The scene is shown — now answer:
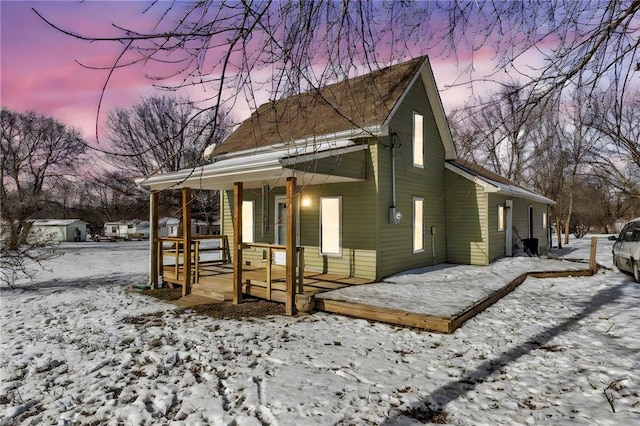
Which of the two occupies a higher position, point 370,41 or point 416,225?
point 370,41

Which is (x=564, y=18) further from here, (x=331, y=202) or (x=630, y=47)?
(x=331, y=202)

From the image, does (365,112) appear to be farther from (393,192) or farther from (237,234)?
(237,234)

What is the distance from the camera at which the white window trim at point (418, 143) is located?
10805 mm

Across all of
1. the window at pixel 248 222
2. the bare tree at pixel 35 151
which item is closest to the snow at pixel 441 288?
the window at pixel 248 222

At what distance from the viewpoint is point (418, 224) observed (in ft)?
35.8

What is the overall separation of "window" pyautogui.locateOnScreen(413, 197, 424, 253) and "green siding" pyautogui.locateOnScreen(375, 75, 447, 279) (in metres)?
0.18

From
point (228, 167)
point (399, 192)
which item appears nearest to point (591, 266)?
point (399, 192)

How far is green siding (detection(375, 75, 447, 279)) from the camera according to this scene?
9.21m

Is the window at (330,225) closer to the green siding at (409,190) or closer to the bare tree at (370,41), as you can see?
the green siding at (409,190)

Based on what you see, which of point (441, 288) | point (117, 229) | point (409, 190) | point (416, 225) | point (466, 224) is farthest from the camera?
point (117, 229)

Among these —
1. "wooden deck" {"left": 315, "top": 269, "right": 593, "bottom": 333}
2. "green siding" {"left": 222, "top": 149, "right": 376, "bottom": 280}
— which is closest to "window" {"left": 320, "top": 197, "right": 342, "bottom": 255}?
"green siding" {"left": 222, "top": 149, "right": 376, "bottom": 280}

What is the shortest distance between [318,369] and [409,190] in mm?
7208

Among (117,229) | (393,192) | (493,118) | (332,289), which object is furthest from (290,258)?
(117,229)

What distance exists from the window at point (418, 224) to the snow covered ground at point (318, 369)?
384cm
